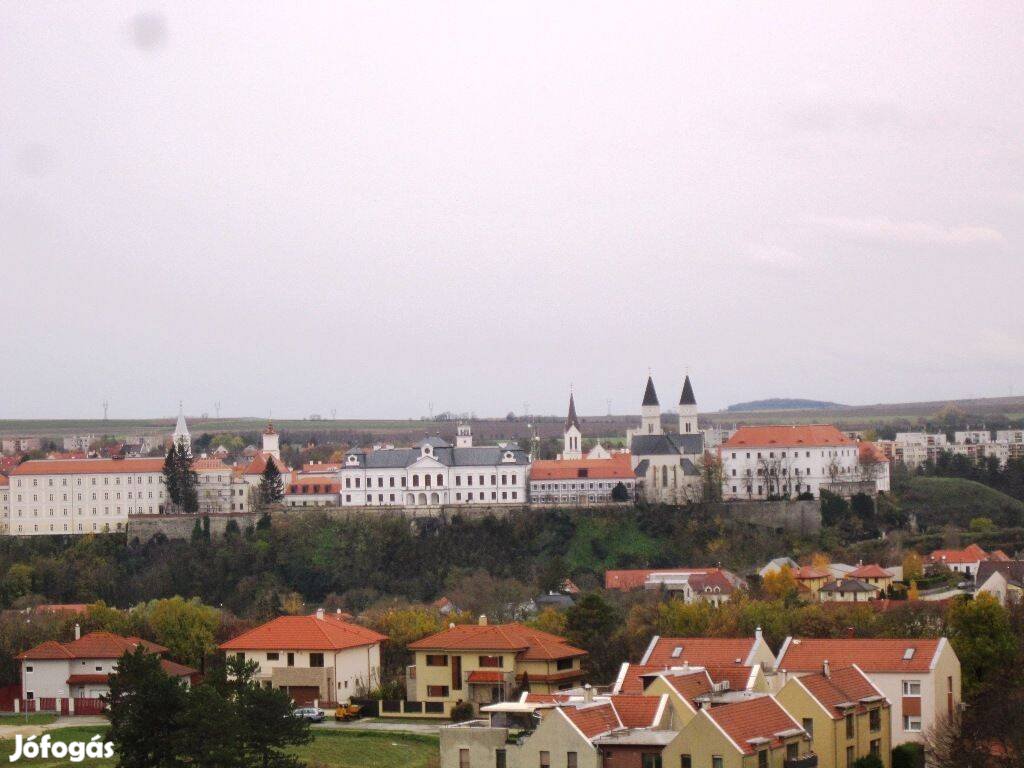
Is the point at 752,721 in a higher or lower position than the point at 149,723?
higher

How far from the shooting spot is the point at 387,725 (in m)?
47.4

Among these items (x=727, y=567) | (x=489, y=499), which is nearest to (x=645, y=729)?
(x=727, y=567)

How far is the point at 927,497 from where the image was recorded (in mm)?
107000

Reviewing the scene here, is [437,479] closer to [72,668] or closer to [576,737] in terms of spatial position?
[72,668]

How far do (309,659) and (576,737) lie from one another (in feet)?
59.6

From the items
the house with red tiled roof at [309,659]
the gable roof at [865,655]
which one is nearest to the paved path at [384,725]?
the house with red tiled roof at [309,659]

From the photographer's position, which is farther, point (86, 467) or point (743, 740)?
point (86, 467)

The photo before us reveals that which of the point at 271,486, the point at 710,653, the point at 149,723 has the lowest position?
the point at 149,723

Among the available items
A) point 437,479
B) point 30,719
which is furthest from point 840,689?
point 437,479

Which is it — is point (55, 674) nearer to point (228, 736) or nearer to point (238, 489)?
point (228, 736)

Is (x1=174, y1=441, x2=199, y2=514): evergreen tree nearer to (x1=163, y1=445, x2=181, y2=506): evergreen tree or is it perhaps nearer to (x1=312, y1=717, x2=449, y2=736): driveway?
(x1=163, y1=445, x2=181, y2=506): evergreen tree

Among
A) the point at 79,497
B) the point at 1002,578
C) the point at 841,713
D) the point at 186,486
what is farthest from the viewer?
the point at 79,497

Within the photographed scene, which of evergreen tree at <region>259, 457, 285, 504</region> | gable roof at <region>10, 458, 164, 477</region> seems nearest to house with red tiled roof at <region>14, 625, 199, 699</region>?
evergreen tree at <region>259, 457, 285, 504</region>

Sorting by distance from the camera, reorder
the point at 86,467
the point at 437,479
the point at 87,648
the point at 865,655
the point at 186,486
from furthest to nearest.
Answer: the point at 86,467 → the point at 186,486 → the point at 437,479 → the point at 87,648 → the point at 865,655
